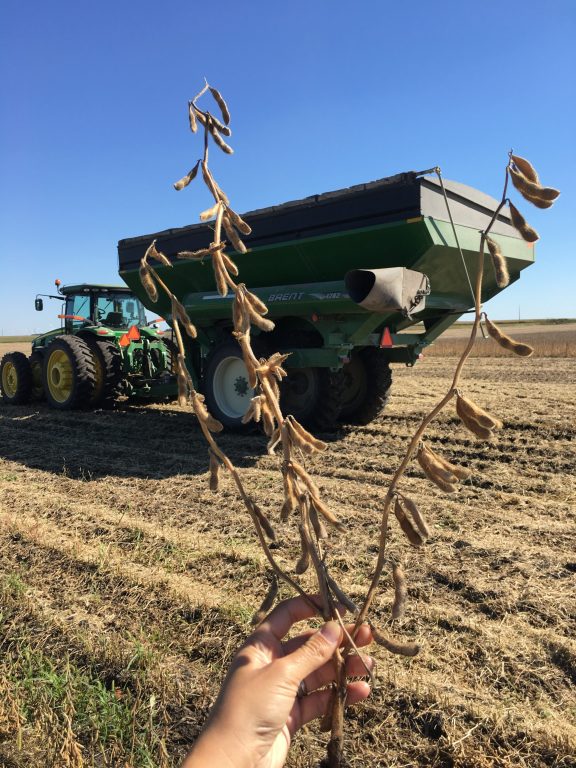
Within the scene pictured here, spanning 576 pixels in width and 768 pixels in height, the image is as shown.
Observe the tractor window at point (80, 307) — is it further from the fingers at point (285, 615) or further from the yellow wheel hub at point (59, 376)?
A: the fingers at point (285, 615)

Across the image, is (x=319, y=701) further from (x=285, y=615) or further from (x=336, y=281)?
(x=336, y=281)

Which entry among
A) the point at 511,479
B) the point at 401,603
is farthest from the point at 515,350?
the point at 511,479

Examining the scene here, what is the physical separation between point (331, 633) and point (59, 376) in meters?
8.78

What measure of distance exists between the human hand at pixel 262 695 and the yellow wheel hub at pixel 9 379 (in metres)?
9.94

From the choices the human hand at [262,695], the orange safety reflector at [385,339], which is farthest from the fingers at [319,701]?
the orange safety reflector at [385,339]

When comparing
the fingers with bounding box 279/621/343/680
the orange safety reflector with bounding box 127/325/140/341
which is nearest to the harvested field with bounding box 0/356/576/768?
the fingers with bounding box 279/621/343/680

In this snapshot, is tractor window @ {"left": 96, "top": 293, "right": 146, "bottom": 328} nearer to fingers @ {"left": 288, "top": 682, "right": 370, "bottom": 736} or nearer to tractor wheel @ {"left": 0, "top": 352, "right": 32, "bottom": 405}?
tractor wheel @ {"left": 0, "top": 352, "right": 32, "bottom": 405}

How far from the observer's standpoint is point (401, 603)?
1.28 metres

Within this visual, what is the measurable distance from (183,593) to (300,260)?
157 inches

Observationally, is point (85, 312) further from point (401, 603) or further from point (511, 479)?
point (401, 603)

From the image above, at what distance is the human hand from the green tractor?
23.2ft

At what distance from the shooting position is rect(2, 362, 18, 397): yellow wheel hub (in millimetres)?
10203

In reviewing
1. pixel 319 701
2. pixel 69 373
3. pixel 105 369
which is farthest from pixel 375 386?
pixel 319 701

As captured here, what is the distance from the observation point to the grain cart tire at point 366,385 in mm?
7391
